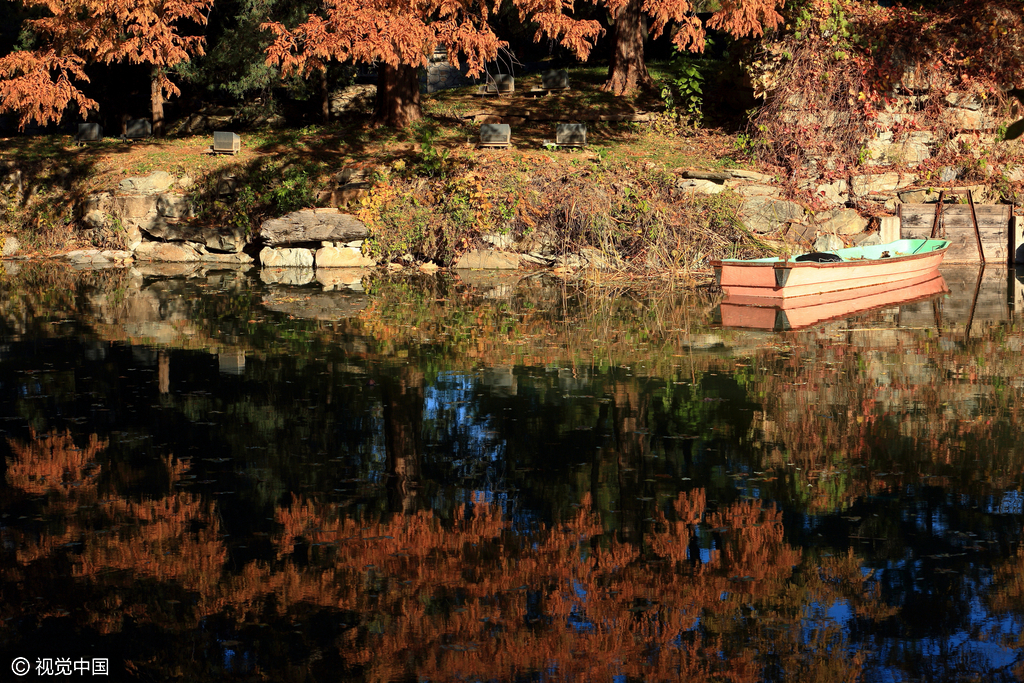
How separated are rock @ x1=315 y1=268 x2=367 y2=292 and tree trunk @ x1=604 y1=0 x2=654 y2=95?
35.8 feet

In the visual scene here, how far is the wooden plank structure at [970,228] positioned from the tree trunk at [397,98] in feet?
43.1

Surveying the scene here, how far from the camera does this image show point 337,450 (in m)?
8.18

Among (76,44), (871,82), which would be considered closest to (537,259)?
(871,82)

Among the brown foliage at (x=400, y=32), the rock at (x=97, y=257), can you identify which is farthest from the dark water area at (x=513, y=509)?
the rock at (x=97, y=257)

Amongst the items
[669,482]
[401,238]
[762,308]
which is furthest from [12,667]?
[401,238]

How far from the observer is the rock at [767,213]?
76.0 ft

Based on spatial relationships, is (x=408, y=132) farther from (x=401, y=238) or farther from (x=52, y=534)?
(x=52, y=534)

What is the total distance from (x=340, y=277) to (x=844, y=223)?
460 inches

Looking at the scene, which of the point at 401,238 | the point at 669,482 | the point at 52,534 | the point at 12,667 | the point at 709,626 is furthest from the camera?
the point at 401,238

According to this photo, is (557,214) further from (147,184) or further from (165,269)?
(147,184)

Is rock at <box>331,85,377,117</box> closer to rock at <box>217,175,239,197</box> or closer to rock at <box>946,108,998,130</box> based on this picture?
rock at <box>217,175,239,197</box>

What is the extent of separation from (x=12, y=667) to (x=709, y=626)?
3.26 m

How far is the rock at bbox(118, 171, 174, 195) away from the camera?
84.0 feet

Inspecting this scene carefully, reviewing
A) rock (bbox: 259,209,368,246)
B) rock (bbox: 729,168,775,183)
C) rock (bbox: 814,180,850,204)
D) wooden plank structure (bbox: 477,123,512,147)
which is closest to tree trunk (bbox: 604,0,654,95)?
wooden plank structure (bbox: 477,123,512,147)
